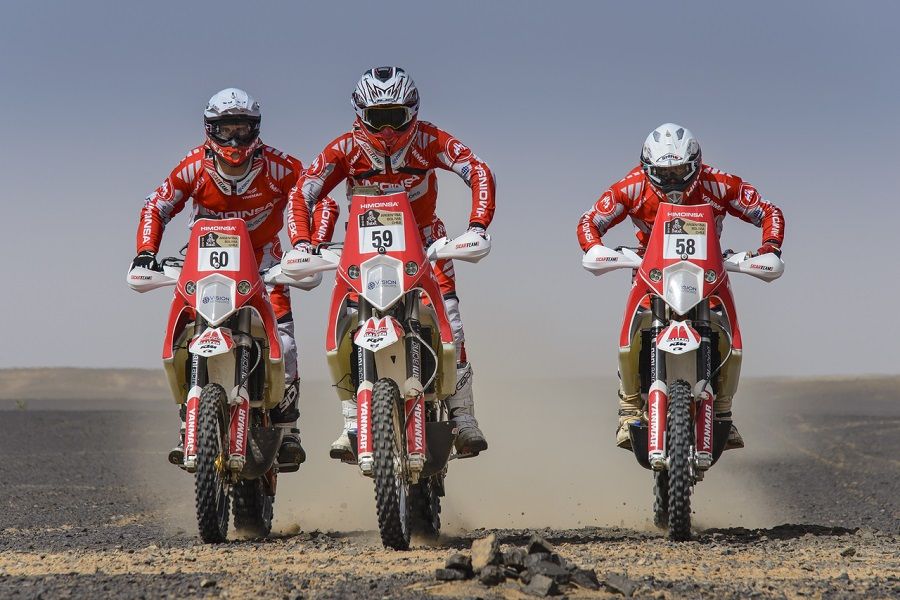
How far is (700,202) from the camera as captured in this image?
1160 cm

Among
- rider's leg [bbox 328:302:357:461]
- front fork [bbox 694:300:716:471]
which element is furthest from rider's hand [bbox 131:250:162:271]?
front fork [bbox 694:300:716:471]

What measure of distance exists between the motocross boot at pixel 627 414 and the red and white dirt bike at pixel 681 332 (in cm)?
10

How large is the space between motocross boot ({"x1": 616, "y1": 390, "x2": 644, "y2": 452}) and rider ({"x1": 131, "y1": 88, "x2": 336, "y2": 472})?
255 centimetres

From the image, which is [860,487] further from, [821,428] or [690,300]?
[821,428]

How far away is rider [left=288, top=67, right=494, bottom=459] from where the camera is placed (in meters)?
10.9

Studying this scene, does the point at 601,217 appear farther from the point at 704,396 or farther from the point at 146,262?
the point at 146,262

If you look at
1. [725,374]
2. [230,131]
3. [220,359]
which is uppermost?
[230,131]

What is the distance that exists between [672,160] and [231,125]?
3556 millimetres

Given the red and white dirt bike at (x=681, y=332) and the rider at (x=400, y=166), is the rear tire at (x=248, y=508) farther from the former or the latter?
the red and white dirt bike at (x=681, y=332)

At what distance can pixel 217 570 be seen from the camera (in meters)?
8.53

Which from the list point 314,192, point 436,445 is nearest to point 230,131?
point 314,192

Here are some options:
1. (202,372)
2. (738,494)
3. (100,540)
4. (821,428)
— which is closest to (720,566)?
(202,372)

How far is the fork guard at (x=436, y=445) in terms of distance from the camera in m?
10.0

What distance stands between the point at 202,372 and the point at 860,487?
11.3m
